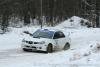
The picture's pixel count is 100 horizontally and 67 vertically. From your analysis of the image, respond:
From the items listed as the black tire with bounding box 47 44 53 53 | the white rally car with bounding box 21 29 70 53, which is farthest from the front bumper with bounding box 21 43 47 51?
the black tire with bounding box 47 44 53 53

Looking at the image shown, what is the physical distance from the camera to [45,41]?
74.0 ft

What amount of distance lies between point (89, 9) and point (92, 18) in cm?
414

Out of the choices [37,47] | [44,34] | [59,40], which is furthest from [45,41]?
[59,40]

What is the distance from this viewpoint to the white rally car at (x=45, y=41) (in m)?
22.4

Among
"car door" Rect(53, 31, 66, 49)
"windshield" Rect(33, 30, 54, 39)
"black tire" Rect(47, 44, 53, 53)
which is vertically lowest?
"black tire" Rect(47, 44, 53, 53)

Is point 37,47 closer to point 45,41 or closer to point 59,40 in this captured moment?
point 45,41

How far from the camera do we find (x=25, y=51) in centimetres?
2277

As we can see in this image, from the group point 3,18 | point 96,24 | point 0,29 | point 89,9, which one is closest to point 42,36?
point 0,29

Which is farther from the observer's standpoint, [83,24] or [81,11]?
[81,11]

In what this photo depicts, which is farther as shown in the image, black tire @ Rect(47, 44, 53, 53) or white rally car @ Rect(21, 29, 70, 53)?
black tire @ Rect(47, 44, 53, 53)

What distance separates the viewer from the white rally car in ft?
73.4

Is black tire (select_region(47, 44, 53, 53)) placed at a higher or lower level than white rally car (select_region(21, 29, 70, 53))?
lower

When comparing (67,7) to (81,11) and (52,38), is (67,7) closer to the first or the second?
(81,11)

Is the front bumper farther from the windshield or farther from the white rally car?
the windshield
